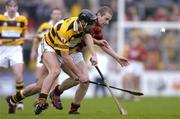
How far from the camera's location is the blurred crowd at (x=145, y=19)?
94.3ft

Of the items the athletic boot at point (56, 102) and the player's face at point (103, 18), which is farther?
the athletic boot at point (56, 102)

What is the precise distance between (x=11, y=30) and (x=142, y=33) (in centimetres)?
1278

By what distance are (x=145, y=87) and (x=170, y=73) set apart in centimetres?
108

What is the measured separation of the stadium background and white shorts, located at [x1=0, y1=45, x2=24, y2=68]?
10.4 metres

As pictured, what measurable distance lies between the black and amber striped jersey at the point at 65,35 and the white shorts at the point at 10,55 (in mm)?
2671

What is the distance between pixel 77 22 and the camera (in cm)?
1420

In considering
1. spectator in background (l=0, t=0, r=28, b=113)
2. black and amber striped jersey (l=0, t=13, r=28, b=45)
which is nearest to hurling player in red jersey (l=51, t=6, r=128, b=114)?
spectator in background (l=0, t=0, r=28, b=113)

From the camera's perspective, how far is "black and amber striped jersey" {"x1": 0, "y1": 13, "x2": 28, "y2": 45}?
1761 cm

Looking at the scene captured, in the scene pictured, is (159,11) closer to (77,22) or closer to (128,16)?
(128,16)

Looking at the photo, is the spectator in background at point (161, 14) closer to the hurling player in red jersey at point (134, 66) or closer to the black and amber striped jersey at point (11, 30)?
the hurling player in red jersey at point (134, 66)

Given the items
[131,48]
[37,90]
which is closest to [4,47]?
[37,90]

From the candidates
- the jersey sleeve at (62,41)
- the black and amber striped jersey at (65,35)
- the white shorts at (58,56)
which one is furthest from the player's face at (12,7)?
the jersey sleeve at (62,41)

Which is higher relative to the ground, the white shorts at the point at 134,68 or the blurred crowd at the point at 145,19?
the blurred crowd at the point at 145,19

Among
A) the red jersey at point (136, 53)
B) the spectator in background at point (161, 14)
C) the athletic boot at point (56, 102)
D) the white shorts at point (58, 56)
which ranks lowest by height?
the red jersey at point (136, 53)
